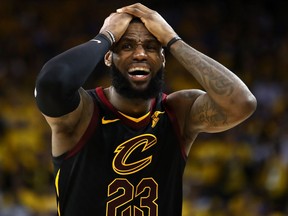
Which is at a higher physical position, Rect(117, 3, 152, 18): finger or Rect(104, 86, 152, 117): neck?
Rect(117, 3, 152, 18): finger

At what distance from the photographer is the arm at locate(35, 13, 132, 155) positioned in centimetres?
320

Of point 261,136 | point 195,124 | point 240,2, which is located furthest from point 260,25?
point 195,124

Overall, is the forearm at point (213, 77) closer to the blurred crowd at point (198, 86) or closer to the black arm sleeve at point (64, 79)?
the black arm sleeve at point (64, 79)

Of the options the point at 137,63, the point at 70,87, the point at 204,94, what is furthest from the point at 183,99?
the point at 70,87

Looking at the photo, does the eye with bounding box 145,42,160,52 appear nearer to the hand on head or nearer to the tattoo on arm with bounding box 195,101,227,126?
the hand on head

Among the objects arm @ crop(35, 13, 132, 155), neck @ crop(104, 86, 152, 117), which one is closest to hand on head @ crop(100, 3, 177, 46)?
arm @ crop(35, 13, 132, 155)

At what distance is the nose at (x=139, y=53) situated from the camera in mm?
3512

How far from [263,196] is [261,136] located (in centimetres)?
90

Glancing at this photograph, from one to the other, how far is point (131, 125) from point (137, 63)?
37 centimetres

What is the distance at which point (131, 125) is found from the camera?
3.69 meters

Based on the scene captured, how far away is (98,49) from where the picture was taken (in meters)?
3.43

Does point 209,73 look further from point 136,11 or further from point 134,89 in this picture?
point 136,11

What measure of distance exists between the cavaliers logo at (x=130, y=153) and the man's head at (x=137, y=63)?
0.77ft

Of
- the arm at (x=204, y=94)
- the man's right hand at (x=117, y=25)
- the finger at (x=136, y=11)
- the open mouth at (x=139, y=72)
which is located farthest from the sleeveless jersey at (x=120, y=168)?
the finger at (x=136, y=11)
